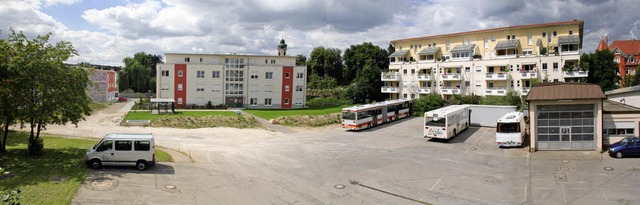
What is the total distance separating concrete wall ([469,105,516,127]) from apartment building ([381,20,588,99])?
13.0 m

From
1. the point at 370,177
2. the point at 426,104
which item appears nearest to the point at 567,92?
the point at 370,177

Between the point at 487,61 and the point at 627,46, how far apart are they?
58.7m

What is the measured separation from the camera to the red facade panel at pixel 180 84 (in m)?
62.2

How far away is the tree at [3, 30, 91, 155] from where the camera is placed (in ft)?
69.4

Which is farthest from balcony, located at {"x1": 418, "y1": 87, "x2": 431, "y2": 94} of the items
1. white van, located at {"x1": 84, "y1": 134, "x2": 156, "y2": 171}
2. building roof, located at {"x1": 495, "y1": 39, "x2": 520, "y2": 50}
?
Answer: white van, located at {"x1": 84, "y1": 134, "x2": 156, "y2": 171}

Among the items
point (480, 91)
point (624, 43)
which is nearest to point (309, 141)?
point (480, 91)

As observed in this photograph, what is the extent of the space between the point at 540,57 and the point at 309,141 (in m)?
35.5

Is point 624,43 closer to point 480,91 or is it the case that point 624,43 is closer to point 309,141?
point 480,91

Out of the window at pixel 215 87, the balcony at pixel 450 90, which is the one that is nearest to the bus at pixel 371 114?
the balcony at pixel 450 90

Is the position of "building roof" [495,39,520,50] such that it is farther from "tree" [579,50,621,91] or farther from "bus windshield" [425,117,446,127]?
"bus windshield" [425,117,446,127]

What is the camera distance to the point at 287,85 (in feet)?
222

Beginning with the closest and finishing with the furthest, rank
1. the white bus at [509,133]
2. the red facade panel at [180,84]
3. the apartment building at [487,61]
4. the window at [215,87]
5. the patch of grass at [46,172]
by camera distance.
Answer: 1. the patch of grass at [46,172]
2. the white bus at [509,133]
3. the apartment building at [487,61]
4. the red facade panel at [180,84]
5. the window at [215,87]

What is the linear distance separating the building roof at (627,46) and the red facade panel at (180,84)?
9205 centimetres

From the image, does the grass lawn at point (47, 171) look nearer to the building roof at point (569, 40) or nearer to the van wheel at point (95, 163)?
the van wheel at point (95, 163)
